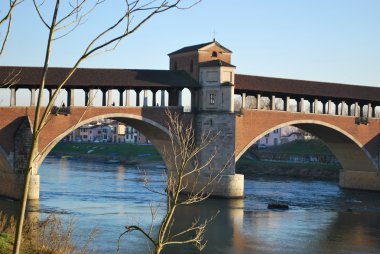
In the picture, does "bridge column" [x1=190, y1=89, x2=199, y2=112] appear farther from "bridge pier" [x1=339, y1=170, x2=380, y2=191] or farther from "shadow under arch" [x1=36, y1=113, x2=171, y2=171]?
"bridge pier" [x1=339, y1=170, x2=380, y2=191]

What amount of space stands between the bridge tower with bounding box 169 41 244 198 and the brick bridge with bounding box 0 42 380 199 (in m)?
0.07

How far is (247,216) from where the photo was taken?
32.8 meters

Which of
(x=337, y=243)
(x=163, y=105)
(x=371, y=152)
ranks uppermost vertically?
(x=163, y=105)

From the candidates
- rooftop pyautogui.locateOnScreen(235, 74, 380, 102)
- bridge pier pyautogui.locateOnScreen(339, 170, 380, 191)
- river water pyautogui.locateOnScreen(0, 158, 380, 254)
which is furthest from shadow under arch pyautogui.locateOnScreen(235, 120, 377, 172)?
river water pyautogui.locateOnScreen(0, 158, 380, 254)

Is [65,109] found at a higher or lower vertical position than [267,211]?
higher

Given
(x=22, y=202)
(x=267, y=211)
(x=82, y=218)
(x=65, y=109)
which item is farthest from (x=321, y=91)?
(x=22, y=202)

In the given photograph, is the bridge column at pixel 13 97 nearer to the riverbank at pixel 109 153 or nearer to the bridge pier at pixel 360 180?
the bridge pier at pixel 360 180

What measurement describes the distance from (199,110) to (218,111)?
1.44m

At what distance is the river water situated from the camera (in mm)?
24719

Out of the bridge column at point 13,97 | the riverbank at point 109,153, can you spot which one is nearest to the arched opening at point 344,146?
the bridge column at point 13,97

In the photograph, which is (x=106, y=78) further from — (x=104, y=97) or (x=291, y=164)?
(x=291, y=164)

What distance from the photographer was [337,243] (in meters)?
25.9

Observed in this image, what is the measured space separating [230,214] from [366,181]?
70.5 feet

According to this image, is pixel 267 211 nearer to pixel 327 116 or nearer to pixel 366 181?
pixel 327 116
